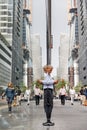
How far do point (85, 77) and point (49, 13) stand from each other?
160015mm

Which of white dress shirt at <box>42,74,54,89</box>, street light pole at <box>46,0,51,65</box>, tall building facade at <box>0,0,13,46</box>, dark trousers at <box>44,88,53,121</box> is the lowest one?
dark trousers at <box>44,88,53,121</box>

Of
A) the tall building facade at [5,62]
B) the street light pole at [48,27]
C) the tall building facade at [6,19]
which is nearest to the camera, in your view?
the street light pole at [48,27]

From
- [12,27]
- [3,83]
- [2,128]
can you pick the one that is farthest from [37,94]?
[12,27]

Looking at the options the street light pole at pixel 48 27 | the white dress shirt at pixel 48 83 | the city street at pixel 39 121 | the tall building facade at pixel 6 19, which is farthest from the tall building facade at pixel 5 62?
the street light pole at pixel 48 27

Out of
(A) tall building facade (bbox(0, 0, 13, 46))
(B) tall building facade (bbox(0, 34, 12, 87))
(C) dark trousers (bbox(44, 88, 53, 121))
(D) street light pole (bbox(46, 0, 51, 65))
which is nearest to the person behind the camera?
(D) street light pole (bbox(46, 0, 51, 65))

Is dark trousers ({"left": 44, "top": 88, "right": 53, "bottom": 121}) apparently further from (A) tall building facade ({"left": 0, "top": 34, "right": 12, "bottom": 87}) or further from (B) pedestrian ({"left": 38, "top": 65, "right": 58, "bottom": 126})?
(A) tall building facade ({"left": 0, "top": 34, "right": 12, "bottom": 87})

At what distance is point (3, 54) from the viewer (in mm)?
130750

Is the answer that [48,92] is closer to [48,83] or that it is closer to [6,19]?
[48,83]

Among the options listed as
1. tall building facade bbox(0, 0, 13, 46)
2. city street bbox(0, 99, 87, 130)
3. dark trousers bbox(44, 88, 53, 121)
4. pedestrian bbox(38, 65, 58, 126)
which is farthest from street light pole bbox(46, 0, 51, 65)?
tall building facade bbox(0, 0, 13, 46)

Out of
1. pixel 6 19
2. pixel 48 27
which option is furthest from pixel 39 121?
pixel 6 19

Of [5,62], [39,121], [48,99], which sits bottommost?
[39,121]

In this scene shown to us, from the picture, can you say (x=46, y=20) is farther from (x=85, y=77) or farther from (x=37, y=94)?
(x=85, y=77)

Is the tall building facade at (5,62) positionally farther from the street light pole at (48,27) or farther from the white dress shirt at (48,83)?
the street light pole at (48,27)

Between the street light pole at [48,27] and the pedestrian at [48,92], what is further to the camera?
the pedestrian at [48,92]
